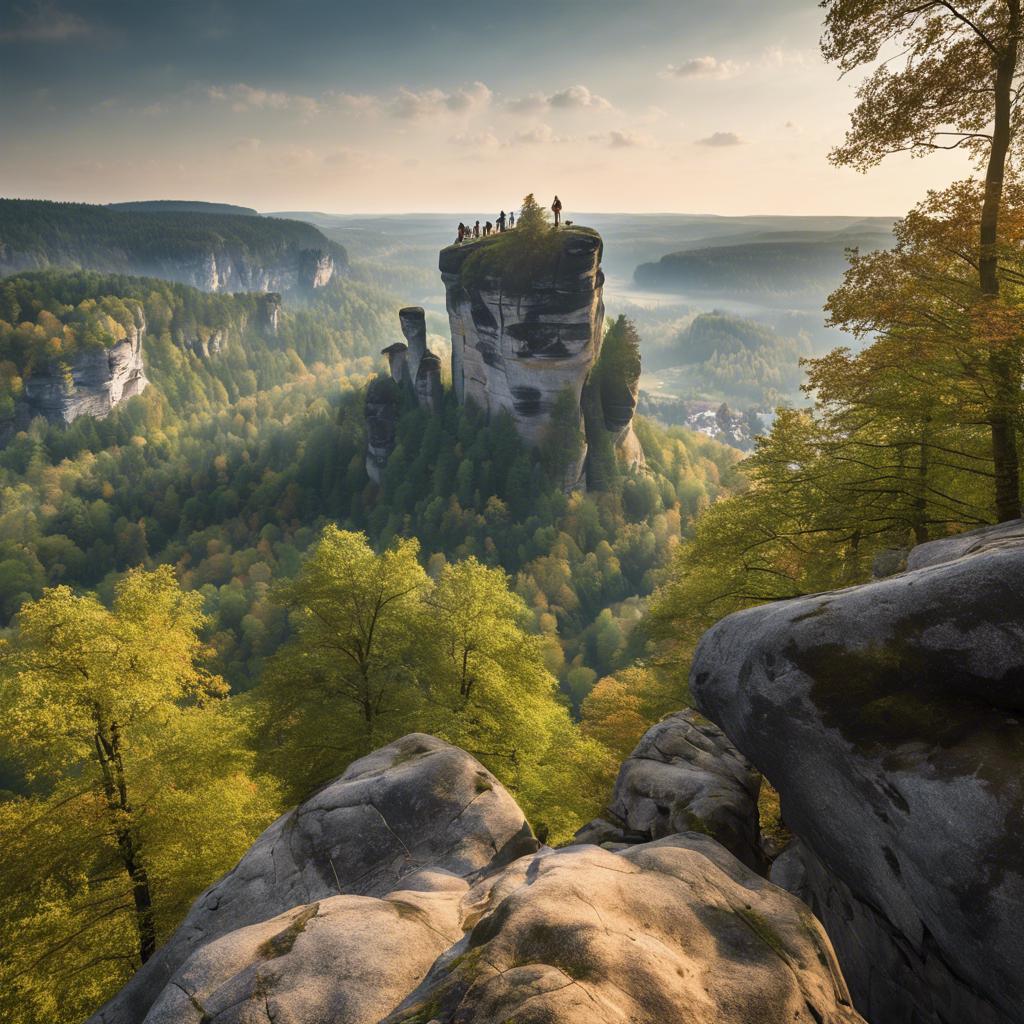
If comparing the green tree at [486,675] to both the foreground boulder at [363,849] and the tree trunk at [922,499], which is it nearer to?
the foreground boulder at [363,849]

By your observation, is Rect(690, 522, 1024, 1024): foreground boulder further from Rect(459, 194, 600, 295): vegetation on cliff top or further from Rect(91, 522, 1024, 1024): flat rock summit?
Rect(459, 194, 600, 295): vegetation on cliff top

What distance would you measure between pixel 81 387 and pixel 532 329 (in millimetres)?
131096

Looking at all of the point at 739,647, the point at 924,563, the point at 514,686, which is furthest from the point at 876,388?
the point at 514,686

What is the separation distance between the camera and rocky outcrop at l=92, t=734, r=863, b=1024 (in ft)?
19.2

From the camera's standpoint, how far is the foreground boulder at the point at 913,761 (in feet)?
20.4

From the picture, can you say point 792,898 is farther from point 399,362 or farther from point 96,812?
point 399,362

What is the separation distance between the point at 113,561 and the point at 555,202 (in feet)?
312

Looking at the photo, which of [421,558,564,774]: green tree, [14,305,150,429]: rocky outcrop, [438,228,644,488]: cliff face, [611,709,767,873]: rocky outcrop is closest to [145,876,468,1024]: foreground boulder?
[611,709,767,873]: rocky outcrop

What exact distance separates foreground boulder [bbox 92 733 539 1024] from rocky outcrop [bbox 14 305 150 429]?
170750mm

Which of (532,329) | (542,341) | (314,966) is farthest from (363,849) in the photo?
(542,341)

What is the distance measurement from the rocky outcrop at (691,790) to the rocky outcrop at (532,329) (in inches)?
2569

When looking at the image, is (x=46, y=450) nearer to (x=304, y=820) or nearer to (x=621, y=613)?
(x=621, y=613)

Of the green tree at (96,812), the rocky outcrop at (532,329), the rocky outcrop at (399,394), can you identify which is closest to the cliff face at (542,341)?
the rocky outcrop at (532,329)

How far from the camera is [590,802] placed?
1845cm
